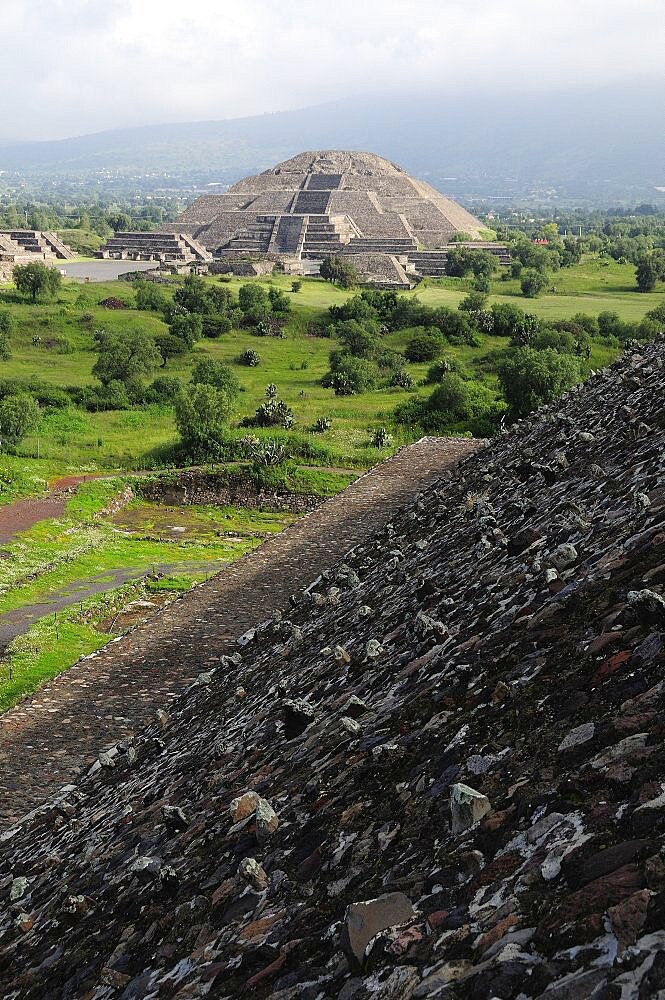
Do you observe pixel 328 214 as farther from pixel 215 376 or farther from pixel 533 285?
pixel 215 376

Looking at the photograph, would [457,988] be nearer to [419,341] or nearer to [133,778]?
[133,778]

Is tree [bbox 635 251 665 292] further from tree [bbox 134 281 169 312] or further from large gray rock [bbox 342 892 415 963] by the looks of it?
large gray rock [bbox 342 892 415 963]

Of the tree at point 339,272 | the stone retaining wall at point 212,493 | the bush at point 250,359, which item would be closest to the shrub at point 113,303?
the bush at point 250,359

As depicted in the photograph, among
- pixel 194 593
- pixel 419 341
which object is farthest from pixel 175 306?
pixel 194 593

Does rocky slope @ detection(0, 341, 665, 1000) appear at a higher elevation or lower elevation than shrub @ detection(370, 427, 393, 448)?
higher

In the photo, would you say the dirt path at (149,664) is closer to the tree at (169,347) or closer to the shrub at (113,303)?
the tree at (169,347)

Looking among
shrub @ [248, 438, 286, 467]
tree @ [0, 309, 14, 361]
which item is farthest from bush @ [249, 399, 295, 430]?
tree @ [0, 309, 14, 361]
